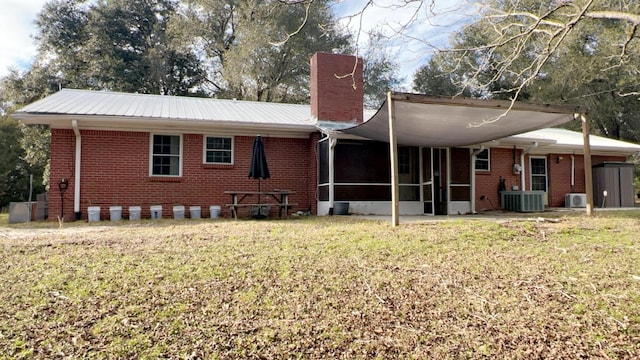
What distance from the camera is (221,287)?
349cm

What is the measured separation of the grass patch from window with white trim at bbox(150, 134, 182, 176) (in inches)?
201

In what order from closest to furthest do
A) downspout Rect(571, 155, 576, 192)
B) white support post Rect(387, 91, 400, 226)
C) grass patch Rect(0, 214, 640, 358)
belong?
grass patch Rect(0, 214, 640, 358) < white support post Rect(387, 91, 400, 226) < downspout Rect(571, 155, 576, 192)

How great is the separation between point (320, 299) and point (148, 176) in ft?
26.2

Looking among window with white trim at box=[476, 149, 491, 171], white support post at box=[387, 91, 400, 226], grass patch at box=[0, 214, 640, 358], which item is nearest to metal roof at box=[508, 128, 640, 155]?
window with white trim at box=[476, 149, 491, 171]

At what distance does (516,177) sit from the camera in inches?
515

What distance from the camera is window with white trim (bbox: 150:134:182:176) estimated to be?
10.1m

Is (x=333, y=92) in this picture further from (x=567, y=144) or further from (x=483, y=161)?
(x=567, y=144)

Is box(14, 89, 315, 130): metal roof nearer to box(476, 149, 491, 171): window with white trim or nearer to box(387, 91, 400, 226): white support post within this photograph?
box(387, 91, 400, 226): white support post

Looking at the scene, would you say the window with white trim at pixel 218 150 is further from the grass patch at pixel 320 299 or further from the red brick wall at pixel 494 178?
the red brick wall at pixel 494 178

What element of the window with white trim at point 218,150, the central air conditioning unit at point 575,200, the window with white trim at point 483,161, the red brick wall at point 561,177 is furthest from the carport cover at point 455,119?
the central air conditioning unit at point 575,200

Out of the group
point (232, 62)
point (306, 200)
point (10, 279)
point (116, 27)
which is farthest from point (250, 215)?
point (116, 27)

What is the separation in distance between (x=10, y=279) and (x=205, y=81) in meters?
23.3

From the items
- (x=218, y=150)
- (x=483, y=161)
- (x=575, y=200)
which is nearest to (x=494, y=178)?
(x=483, y=161)

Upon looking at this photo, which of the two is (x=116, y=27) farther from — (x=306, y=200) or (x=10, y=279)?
(x=10, y=279)
